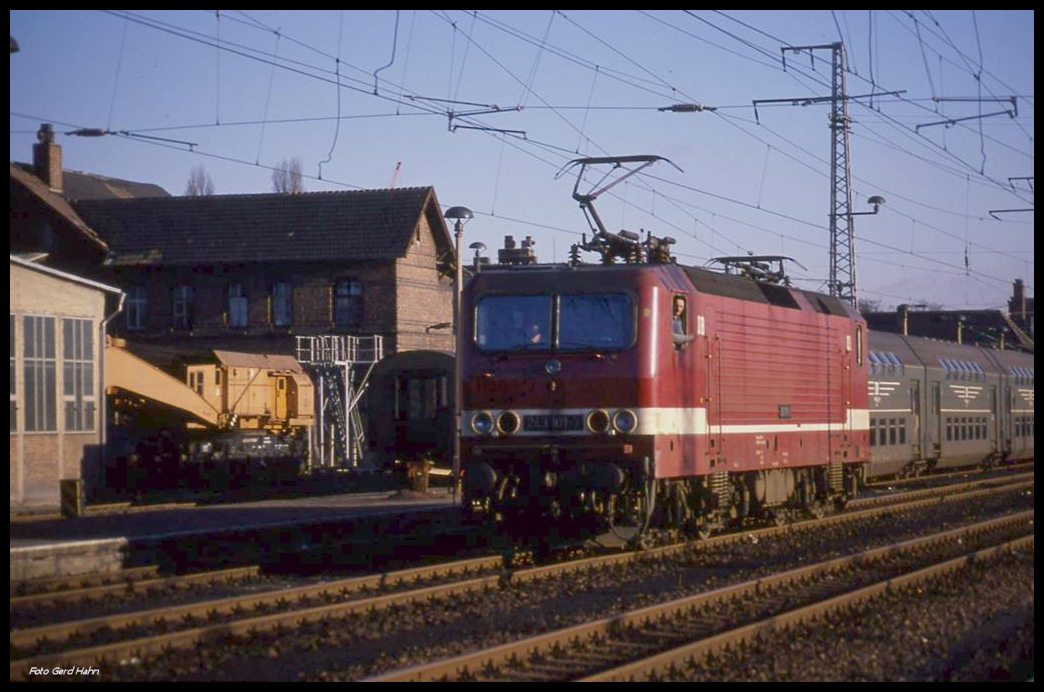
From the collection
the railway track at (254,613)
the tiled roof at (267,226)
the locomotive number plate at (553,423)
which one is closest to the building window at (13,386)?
the railway track at (254,613)

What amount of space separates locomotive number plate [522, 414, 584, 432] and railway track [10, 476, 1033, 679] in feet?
5.10

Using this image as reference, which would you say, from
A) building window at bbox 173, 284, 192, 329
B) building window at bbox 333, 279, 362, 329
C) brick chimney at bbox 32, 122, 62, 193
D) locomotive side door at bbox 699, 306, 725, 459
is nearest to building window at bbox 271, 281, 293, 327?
building window at bbox 333, 279, 362, 329

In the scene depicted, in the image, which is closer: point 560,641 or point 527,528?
point 560,641

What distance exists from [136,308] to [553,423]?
1359 inches

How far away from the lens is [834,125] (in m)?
32.5

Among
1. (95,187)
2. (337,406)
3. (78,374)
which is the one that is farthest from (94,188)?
(78,374)

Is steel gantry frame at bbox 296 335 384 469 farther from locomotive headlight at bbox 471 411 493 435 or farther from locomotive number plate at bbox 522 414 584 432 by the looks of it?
locomotive number plate at bbox 522 414 584 432

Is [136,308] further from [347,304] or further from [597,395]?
[597,395]

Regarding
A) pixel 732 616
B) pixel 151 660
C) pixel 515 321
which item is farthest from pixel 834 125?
pixel 151 660

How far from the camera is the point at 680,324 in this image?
1558 cm

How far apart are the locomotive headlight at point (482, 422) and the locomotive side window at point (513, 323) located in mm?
769

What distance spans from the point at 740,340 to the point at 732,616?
579 cm

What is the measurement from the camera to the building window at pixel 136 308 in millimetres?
46375
